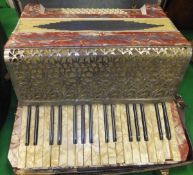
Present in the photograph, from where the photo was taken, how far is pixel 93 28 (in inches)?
48.0

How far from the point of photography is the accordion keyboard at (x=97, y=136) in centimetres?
120

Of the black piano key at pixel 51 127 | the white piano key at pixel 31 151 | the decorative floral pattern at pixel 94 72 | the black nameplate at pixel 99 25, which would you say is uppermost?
the black nameplate at pixel 99 25

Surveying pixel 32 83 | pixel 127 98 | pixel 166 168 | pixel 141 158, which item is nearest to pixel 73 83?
pixel 32 83

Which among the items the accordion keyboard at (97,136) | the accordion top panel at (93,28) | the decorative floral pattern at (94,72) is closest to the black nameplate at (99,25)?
the accordion top panel at (93,28)

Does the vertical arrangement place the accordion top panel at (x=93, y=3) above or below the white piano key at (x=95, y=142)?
above

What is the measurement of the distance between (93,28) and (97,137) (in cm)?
51

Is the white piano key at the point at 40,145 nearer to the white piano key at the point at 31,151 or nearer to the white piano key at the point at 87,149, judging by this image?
the white piano key at the point at 31,151

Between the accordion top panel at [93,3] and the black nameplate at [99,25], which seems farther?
Answer: the accordion top panel at [93,3]

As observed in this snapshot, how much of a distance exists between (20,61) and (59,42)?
18cm

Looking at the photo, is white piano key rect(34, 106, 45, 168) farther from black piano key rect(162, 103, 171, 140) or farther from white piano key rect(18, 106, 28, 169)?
black piano key rect(162, 103, 171, 140)

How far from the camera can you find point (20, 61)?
3.51 feet

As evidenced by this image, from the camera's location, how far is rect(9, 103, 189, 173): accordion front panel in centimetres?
119

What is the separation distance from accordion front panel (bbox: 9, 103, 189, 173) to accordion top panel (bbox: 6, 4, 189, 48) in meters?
0.34

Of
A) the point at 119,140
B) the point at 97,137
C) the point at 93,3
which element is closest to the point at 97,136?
the point at 97,137
